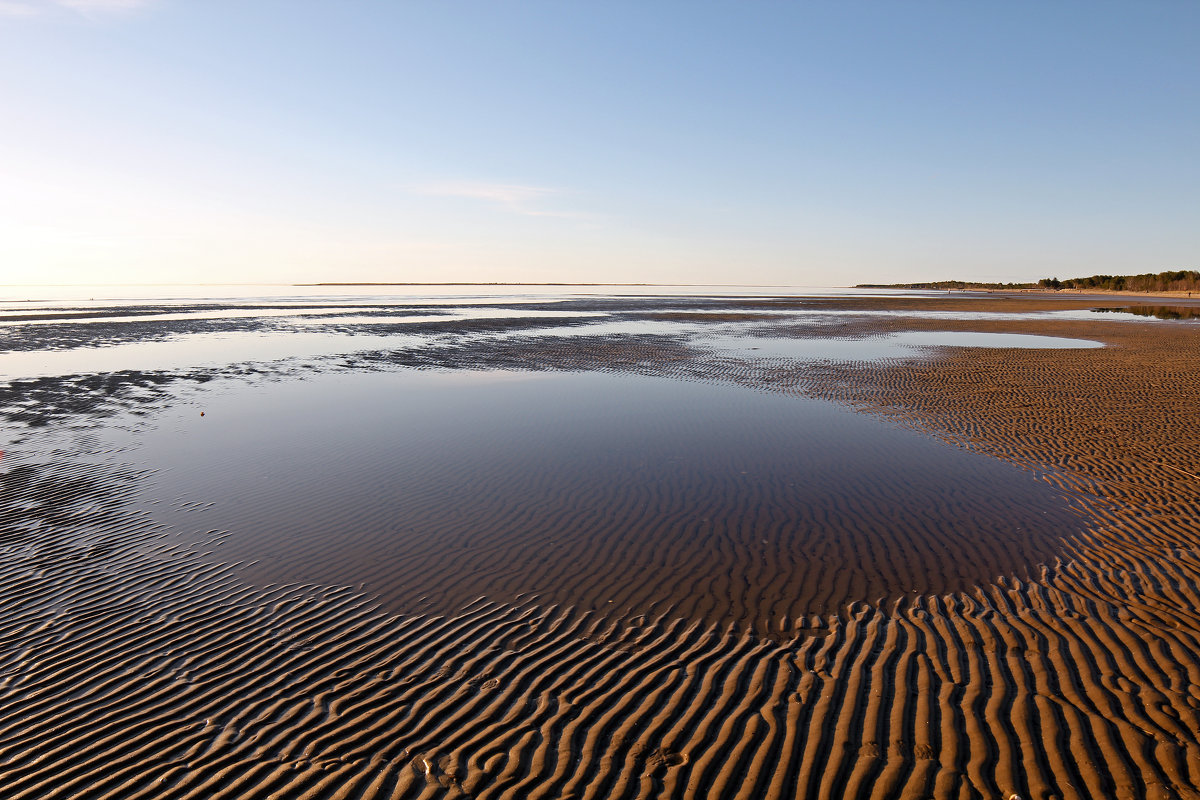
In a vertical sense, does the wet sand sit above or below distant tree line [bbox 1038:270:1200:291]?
below

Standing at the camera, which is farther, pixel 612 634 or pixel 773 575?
pixel 773 575

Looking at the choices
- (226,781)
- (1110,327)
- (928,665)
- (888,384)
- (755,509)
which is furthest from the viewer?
(1110,327)

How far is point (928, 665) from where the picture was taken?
5.74m

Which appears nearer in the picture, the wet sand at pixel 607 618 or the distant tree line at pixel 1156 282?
the wet sand at pixel 607 618

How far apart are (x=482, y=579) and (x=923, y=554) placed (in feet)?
19.4

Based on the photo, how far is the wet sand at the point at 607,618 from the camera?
4.56 meters

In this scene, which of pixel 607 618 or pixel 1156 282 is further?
pixel 1156 282

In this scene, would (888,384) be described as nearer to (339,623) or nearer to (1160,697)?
(1160,697)

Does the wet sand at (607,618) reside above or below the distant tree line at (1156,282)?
below

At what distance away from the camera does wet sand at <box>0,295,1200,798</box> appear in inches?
180

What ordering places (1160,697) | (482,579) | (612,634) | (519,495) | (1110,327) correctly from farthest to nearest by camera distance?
(1110,327)
(519,495)
(482,579)
(612,634)
(1160,697)

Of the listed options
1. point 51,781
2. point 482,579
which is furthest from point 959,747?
point 51,781

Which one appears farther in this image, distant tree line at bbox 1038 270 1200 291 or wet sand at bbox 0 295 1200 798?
distant tree line at bbox 1038 270 1200 291

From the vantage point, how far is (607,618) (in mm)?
6656
